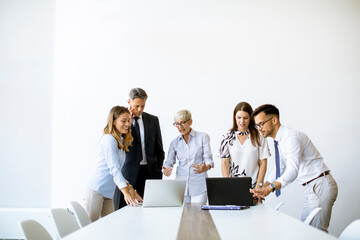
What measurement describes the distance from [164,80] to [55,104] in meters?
1.80

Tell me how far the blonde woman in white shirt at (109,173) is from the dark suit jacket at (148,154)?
52cm

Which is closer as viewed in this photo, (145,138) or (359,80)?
(145,138)

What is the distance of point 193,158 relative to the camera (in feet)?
15.1

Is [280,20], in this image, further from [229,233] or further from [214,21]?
[229,233]

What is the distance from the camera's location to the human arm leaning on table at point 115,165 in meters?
3.50

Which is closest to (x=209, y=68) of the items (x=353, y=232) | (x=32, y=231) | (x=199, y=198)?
(x=199, y=198)

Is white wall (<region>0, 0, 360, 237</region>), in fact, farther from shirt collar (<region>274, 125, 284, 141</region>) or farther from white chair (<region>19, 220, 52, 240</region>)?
white chair (<region>19, 220, 52, 240</region>)

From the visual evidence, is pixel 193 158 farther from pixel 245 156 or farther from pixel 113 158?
pixel 113 158

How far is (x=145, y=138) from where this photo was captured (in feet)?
15.2

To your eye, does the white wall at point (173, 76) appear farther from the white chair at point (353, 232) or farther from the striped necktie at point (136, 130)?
the white chair at point (353, 232)

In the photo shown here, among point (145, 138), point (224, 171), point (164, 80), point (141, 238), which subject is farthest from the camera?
point (164, 80)

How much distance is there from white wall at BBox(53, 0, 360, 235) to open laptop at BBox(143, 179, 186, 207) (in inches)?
109

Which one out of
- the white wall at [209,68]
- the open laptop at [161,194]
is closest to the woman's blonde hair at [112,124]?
the open laptop at [161,194]

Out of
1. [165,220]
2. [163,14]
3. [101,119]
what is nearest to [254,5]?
[163,14]
